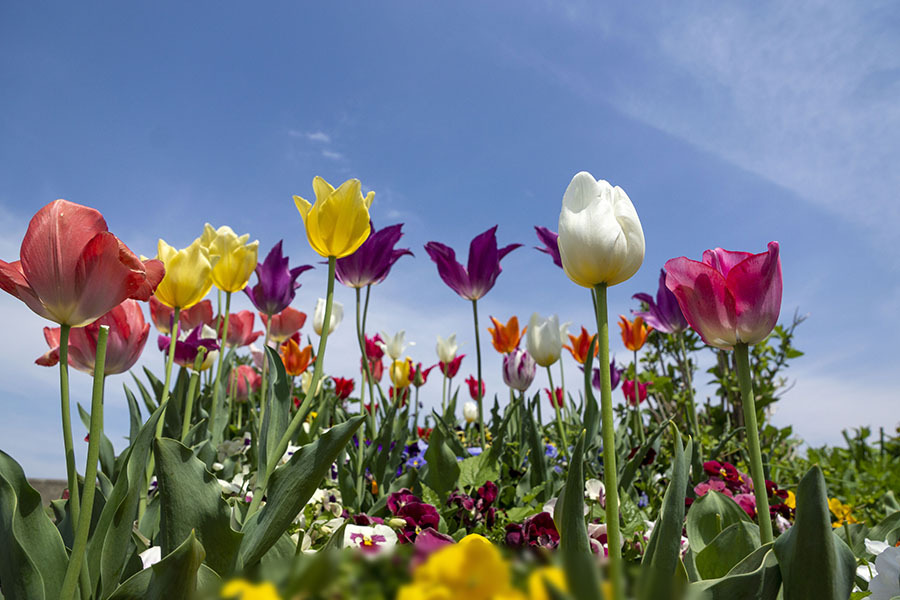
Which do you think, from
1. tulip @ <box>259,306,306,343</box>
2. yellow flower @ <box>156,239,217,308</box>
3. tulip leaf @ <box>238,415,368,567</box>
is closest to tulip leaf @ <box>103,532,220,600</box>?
tulip leaf @ <box>238,415,368,567</box>

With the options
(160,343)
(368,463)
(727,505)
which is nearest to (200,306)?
(160,343)

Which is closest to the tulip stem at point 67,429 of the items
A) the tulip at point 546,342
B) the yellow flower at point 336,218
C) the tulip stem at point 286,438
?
the tulip stem at point 286,438

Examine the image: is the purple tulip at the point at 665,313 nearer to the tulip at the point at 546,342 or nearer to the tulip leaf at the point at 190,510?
the tulip at the point at 546,342

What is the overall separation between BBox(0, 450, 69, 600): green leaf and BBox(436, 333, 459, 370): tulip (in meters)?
3.21

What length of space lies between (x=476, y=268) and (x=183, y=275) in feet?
4.50

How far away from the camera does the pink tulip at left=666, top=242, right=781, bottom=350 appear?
115 centimetres

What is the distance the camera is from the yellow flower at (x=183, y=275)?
1864 millimetres

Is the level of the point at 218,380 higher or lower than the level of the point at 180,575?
higher

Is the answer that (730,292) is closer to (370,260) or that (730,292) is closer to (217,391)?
(370,260)

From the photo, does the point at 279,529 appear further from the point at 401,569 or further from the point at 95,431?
the point at 401,569

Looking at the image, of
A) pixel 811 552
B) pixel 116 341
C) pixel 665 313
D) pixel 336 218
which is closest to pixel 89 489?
pixel 116 341

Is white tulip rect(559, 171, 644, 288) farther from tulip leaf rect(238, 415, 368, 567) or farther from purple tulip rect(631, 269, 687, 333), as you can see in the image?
purple tulip rect(631, 269, 687, 333)

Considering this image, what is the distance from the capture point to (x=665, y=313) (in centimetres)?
341

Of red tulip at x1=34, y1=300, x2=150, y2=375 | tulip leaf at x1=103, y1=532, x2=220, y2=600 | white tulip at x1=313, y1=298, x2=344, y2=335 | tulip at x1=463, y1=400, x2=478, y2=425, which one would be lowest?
tulip leaf at x1=103, y1=532, x2=220, y2=600
